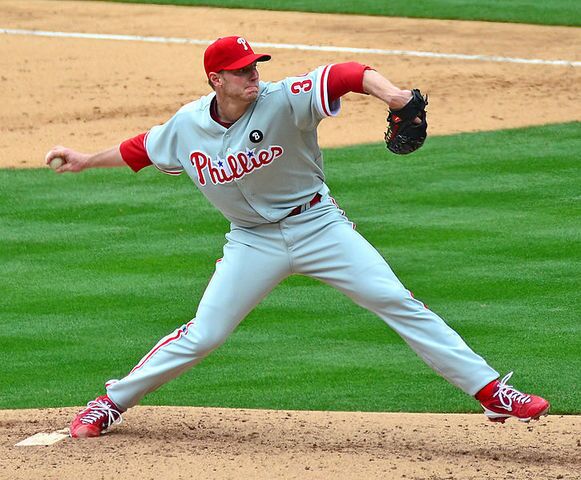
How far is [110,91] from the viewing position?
45.8ft

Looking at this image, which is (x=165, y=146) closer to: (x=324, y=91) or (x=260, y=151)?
(x=260, y=151)

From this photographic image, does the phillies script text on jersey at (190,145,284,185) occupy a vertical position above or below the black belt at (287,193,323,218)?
above

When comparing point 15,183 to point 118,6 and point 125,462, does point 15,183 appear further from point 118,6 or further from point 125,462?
point 118,6

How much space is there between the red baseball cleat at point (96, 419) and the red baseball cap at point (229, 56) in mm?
1528

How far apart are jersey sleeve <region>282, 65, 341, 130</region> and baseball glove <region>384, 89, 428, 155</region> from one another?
0.88ft

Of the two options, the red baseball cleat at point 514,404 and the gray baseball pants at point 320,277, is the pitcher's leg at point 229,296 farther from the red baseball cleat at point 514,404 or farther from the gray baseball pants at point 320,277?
the red baseball cleat at point 514,404

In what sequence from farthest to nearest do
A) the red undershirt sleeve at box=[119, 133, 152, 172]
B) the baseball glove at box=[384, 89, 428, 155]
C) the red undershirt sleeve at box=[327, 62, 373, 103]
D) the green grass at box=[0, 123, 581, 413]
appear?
1. the green grass at box=[0, 123, 581, 413]
2. the red undershirt sleeve at box=[119, 133, 152, 172]
3. the red undershirt sleeve at box=[327, 62, 373, 103]
4. the baseball glove at box=[384, 89, 428, 155]

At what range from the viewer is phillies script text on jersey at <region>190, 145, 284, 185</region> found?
5.49 metres

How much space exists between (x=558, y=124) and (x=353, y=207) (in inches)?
122

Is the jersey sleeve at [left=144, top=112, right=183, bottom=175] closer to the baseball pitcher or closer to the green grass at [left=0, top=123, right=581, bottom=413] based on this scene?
the baseball pitcher

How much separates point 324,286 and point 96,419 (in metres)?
2.84

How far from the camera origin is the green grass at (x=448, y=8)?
55.5ft

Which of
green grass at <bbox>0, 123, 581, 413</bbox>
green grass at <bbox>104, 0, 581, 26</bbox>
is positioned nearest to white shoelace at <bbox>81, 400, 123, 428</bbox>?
green grass at <bbox>0, 123, 581, 413</bbox>

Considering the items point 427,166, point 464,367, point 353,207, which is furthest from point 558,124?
point 464,367
